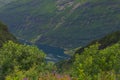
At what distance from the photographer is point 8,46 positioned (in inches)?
1650

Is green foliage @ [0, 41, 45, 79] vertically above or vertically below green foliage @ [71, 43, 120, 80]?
above

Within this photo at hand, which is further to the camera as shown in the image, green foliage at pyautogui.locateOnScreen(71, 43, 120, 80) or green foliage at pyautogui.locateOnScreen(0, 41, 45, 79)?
green foliage at pyautogui.locateOnScreen(0, 41, 45, 79)

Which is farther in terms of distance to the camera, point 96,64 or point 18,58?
point 18,58

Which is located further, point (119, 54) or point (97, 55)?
point (119, 54)

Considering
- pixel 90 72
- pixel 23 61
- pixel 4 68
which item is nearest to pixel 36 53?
pixel 23 61

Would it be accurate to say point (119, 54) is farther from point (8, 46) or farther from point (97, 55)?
point (8, 46)

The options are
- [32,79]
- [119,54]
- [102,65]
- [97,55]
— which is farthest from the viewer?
[119,54]

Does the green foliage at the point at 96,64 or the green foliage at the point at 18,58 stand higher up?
the green foliage at the point at 18,58

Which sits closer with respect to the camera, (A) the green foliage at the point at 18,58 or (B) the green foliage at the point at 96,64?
(B) the green foliage at the point at 96,64

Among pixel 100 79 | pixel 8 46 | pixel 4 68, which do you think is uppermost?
pixel 8 46

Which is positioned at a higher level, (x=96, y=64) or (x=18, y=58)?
(x=18, y=58)

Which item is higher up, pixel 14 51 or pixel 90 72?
pixel 14 51

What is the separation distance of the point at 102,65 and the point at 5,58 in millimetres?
9936

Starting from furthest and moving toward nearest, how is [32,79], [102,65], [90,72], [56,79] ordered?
[102,65], [90,72], [32,79], [56,79]
